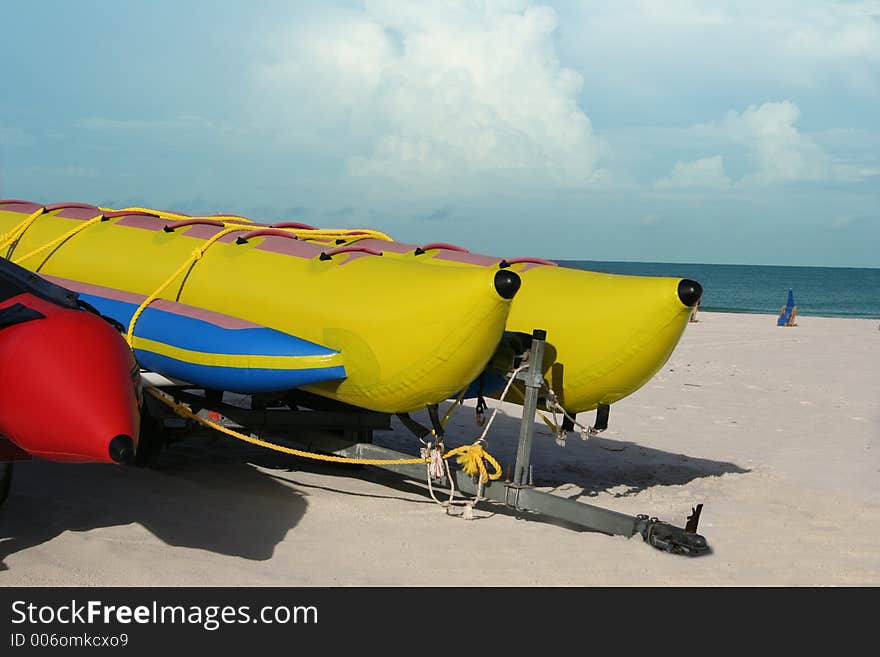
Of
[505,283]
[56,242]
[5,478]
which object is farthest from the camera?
[56,242]

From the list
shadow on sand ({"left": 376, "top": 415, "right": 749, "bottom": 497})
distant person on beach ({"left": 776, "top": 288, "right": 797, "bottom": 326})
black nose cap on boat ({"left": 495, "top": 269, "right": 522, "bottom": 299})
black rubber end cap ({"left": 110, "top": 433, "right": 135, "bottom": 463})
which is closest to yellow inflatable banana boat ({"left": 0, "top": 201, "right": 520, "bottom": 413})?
black nose cap on boat ({"left": 495, "top": 269, "right": 522, "bottom": 299})

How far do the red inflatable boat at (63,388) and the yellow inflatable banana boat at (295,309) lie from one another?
134 cm

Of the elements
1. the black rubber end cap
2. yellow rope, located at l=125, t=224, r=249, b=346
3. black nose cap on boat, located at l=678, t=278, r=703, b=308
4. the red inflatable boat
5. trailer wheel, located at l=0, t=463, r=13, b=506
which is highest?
black nose cap on boat, located at l=678, t=278, r=703, b=308

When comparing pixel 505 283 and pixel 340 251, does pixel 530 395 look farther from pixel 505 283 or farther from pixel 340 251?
pixel 340 251

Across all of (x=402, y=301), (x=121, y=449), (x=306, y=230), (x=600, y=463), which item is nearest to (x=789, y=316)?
(x=600, y=463)

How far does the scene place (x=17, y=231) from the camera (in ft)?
25.3

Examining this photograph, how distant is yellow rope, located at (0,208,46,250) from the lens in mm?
7625

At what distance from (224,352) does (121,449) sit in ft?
5.61

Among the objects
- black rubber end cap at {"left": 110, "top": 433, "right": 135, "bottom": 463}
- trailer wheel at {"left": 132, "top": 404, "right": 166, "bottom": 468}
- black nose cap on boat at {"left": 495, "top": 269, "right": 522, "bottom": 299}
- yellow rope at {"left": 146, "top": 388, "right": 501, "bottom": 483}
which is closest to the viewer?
black rubber end cap at {"left": 110, "top": 433, "right": 135, "bottom": 463}

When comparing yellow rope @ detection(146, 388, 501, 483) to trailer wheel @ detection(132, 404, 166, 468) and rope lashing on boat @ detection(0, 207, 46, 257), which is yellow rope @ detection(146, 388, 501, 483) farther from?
rope lashing on boat @ detection(0, 207, 46, 257)

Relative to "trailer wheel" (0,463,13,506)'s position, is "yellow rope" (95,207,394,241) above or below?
above

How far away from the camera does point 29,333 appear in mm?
4152

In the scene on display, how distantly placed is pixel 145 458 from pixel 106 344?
8.03 ft

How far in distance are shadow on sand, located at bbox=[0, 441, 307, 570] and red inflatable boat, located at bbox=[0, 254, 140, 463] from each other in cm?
103
